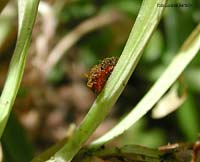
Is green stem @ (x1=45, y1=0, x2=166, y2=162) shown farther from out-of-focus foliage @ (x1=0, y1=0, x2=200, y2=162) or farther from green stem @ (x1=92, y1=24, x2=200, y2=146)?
out-of-focus foliage @ (x1=0, y1=0, x2=200, y2=162)

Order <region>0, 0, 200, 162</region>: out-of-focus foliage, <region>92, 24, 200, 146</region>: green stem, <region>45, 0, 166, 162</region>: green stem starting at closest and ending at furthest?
1. <region>45, 0, 166, 162</region>: green stem
2. <region>92, 24, 200, 146</region>: green stem
3. <region>0, 0, 200, 162</region>: out-of-focus foliage

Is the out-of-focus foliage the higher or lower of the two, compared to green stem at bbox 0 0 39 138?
lower

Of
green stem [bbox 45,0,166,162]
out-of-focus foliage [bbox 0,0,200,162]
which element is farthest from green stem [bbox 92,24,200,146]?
out-of-focus foliage [bbox 0,0,200,162]

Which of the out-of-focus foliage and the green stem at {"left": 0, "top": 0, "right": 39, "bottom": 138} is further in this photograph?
the out-of-focus foliage

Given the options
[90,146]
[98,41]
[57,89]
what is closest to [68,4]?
[98,41]

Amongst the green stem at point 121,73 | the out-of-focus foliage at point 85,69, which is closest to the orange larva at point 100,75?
the green stem at point 121,73

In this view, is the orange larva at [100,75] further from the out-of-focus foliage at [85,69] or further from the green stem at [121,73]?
the out-of-focus foliage at [85,69]

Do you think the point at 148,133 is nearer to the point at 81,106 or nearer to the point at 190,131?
the point at 190,131
